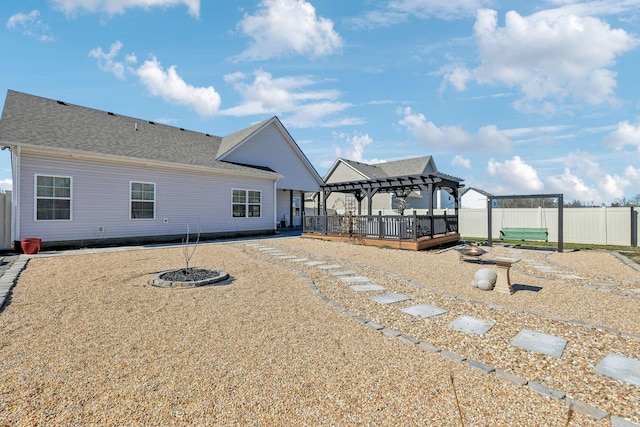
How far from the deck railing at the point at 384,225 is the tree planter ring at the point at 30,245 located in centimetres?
1011

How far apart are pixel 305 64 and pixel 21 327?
459 inches

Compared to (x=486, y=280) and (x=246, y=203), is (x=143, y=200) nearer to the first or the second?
(x=246, y=203)

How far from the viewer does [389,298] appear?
5.12m

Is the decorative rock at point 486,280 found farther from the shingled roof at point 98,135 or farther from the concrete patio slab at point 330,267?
the shingled roof at point 98,135

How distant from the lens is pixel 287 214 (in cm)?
2120

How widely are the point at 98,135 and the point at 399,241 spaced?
12788mm

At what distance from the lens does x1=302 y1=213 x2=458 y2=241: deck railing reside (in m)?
11.7

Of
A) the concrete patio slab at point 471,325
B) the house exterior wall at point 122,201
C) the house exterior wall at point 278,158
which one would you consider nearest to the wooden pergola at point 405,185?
the house exterior wall at point 278,158

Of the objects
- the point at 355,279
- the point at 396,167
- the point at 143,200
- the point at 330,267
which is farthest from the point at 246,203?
the point at 396,167

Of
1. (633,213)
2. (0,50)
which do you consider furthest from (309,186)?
(633,213)

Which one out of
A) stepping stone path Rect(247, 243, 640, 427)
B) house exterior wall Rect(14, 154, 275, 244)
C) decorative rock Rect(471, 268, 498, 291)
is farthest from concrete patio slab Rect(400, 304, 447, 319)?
house exterior wall Rect(14, 154, 275, 244)

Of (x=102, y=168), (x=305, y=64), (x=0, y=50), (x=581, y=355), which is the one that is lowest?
(x=581, y=355)

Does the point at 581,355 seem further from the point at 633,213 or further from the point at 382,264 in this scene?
the point at 633,213

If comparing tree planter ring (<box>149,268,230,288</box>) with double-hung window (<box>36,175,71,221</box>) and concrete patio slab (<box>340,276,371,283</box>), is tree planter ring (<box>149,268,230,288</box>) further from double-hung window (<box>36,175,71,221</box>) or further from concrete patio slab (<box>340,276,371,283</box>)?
double-hung window (<box>36,175,71,221</box>)
